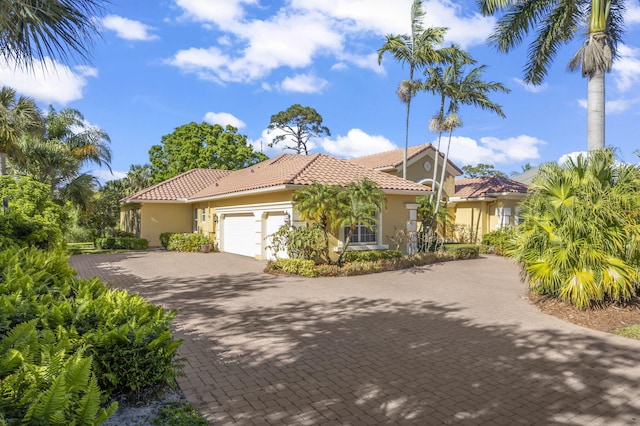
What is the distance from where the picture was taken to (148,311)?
Answer: 5.03 m

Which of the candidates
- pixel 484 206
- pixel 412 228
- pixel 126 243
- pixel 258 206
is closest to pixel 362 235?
pixel 412 228

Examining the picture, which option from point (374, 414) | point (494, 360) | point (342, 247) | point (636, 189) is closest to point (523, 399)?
point (494, 360)

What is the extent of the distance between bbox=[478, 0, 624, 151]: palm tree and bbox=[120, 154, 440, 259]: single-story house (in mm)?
7059

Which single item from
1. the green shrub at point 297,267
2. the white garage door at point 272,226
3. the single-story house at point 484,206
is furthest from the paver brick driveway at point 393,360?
the single-story house at point 484,206

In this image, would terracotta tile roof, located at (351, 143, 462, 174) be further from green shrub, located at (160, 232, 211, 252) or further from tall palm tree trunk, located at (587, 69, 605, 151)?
tall palm tree trunk, located at (587, 69, 605, 151)

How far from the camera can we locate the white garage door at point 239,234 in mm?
20297

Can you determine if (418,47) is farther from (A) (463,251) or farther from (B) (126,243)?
(B) (126,243)

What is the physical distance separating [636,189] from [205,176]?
27.5 meters

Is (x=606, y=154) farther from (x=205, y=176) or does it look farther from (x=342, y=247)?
(x=205, y=176)

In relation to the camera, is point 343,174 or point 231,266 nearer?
point 231,266

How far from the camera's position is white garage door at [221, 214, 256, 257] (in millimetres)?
20297

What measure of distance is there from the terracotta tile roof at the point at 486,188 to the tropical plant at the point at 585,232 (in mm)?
16814

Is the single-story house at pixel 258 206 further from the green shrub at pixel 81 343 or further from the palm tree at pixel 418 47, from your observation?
the green shrub at pixel 81 343

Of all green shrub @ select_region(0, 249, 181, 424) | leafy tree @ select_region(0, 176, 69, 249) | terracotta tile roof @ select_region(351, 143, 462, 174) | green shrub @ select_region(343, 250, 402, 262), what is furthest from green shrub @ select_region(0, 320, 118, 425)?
terracotta tile roof @ select_region(351, 143, 462, 174)
